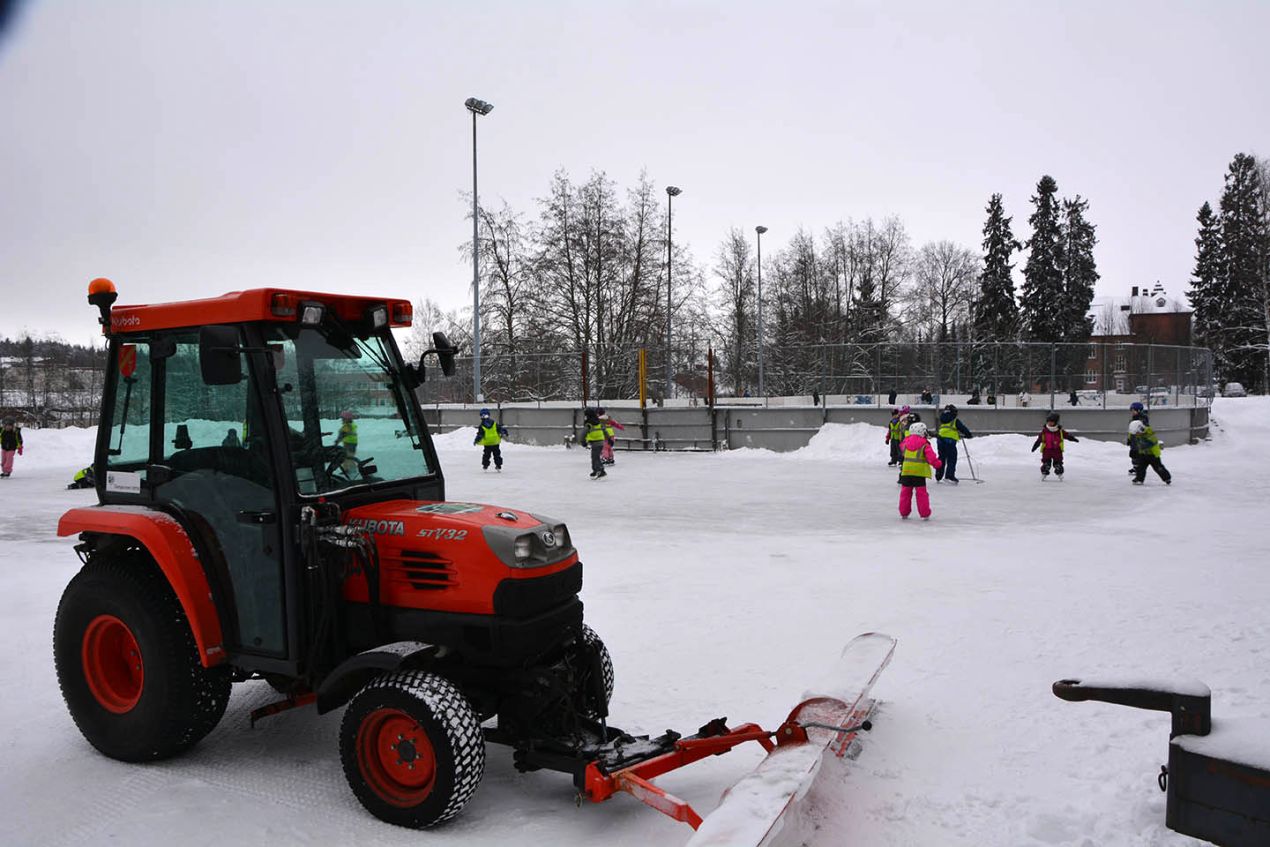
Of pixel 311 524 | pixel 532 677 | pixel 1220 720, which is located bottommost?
pixel 532 677

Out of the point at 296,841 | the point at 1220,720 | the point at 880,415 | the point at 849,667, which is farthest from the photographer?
the point at 880,415

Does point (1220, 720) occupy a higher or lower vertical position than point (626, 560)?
higher

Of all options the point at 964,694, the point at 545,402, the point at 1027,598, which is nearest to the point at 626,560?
the point at 1027,598

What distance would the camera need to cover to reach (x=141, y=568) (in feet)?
14.2

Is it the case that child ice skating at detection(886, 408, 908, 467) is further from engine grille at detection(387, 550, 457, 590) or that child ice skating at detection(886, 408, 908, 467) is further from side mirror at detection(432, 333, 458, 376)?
engine grille at detection(387, 550, 457, 590)

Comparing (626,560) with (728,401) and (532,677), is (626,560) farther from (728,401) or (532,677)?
(728,401)

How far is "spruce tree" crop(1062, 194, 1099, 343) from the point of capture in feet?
163

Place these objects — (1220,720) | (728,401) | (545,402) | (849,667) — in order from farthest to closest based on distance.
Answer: (545,402) → (728,401) → (849,667) → (1220,720)

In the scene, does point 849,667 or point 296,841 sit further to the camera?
point 849,667

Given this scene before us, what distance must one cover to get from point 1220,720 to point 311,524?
362cm

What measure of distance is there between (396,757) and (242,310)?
86.8 inches

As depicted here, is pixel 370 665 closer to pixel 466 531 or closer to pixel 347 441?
pixel 466 531

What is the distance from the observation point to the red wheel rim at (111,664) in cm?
437

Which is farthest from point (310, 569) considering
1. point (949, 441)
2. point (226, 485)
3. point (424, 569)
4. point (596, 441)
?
point (949, 441)
